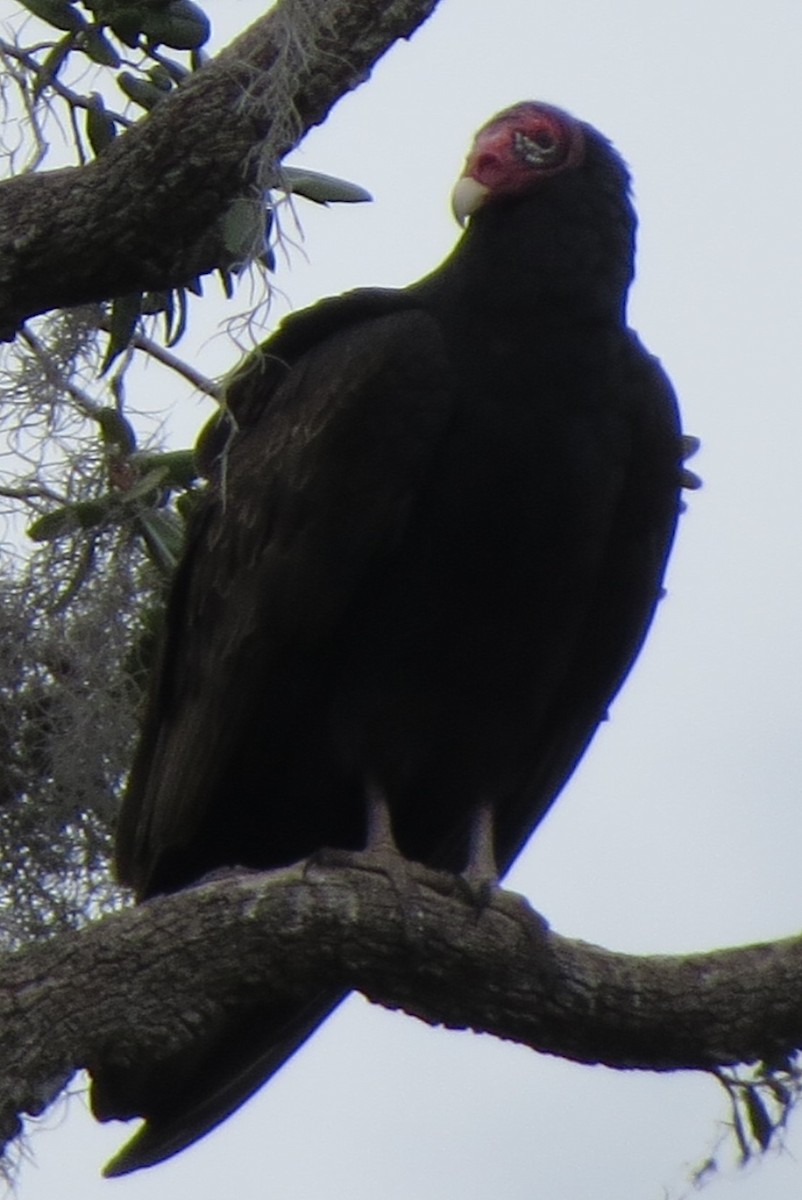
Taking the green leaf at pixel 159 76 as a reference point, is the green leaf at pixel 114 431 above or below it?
below

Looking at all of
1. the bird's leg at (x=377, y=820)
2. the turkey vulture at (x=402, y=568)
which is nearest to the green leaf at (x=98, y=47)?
the turkey vulture at (x=402, y=568)

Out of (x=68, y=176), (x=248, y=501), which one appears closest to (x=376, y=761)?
(x=248, y=501)

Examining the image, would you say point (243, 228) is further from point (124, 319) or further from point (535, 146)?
point (535, 146)

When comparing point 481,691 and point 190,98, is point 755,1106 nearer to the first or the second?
point 481,691

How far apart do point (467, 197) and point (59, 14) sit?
3.16 feet

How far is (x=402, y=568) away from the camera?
3.64 m

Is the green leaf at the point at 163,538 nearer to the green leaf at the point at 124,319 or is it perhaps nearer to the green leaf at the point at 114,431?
the green leaf at the point at 114,431

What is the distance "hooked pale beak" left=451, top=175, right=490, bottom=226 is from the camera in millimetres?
4020

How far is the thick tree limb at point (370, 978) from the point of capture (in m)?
2.83

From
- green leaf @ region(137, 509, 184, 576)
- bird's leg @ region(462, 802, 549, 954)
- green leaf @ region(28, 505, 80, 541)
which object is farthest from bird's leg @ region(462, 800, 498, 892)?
green leaf @ region(28, 505, 80, 541)

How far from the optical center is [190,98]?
2.91m

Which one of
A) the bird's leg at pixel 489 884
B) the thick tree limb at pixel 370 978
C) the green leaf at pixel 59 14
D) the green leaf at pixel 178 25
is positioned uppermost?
the green leaf at pixel 178 25

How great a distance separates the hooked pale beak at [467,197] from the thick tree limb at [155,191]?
1051 millimetres

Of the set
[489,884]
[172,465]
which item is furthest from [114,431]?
[489,884]
